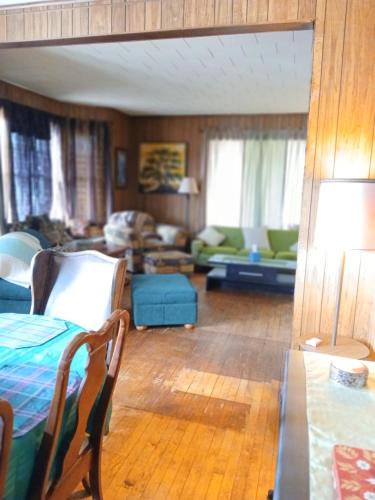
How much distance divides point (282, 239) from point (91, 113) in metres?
3.72

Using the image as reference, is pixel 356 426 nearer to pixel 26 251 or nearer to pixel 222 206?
pixel 26 251

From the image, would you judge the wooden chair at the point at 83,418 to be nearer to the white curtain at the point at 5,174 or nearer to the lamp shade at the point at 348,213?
the lamp shade at the point at 348,213

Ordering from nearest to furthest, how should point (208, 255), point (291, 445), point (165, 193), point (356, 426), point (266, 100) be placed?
point (291, 445) < point (356, 426) < point (266, 100) < point (208, 255) < point (165, 193)

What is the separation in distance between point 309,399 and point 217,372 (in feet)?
5.75

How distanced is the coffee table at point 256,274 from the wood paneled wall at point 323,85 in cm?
259

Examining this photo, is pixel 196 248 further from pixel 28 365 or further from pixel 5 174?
pixel 28 365

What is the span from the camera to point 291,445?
3.35 ft

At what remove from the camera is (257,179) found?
6.54 m

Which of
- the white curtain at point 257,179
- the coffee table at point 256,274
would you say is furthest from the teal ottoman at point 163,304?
the white curtain at point 257,179

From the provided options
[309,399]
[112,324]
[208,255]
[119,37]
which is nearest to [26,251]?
[119,37]

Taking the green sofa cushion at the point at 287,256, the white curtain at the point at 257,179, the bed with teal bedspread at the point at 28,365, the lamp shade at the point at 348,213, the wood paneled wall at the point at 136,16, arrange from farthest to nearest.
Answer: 1. the white curtain at the point at 257,179
2. the green sofa cushion at the point at 287,256
3. the wood paneled wall at the point at 136,16
4. the lamp shade at the point at 348,213
5. the bed with teal bedspread at the point at 28,365

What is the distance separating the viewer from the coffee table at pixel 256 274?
16.2ft

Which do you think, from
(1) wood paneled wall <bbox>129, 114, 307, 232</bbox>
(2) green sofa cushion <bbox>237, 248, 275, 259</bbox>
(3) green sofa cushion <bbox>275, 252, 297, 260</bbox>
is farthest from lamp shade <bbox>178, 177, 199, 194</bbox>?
(3) green sofa cushion <bbox>275, 252, 297, 260</bbox>

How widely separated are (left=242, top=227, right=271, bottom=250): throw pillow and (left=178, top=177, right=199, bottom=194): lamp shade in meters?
1.12
